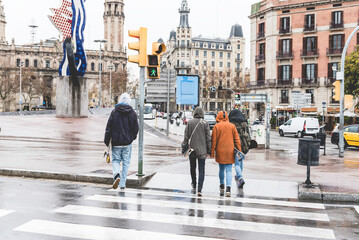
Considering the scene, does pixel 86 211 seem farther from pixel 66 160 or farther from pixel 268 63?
pixel 268 63

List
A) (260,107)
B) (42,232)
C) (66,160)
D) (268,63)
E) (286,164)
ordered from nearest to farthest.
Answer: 1. (42,232)
2. (66,160)
3. (286,164)
4. (268,63)
5. (260,107)

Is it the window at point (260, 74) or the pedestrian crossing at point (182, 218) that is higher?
the window at point (260, 74)

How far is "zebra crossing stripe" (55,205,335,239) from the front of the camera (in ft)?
18.6

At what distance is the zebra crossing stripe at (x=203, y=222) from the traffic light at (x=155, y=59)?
414 cm

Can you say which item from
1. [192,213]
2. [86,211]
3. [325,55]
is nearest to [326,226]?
[192,213]

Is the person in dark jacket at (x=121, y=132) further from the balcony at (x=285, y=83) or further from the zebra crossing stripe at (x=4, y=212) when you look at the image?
the balcony at (x=285, y=83)

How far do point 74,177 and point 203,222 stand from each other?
168 inches

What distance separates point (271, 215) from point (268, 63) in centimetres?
5010

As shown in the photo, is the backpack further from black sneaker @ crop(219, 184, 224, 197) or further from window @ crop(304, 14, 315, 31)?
window @ crop(304, 14, 315, 31)

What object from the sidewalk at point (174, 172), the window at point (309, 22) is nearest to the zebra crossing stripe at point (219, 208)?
the sidewalk at point (174, 172)

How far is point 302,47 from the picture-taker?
52281 mm

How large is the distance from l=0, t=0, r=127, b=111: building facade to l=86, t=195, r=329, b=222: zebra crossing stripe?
314ft

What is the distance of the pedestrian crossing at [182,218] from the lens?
5.39 m

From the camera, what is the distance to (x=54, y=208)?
6531 millimetres
